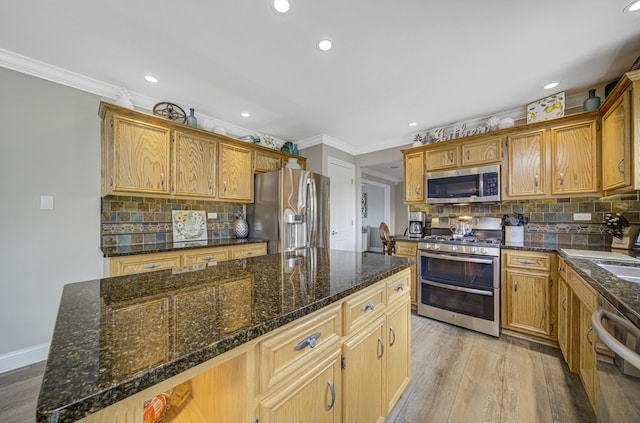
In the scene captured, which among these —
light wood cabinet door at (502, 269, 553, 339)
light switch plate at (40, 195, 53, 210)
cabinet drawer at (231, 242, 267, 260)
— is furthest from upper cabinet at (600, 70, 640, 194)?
light switch plate at (40, 195, 53, 210)

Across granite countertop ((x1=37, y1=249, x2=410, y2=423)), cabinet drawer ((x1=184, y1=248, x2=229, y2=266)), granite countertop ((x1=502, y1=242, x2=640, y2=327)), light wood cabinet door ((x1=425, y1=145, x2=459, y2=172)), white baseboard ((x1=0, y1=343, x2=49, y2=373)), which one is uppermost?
light wood cabinet door ((x1=425, y1=145, x2=459, y2=172))

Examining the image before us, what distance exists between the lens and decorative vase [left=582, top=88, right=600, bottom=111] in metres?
2.23

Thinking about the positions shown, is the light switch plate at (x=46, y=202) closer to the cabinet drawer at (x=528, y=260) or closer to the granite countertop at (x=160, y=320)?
the granite countertop at (x=160, y=320)

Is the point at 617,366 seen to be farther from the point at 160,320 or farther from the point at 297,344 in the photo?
A: the point at 160,320

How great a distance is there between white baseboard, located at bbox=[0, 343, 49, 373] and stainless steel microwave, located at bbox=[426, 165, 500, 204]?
14.1 feet

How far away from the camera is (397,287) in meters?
1.44

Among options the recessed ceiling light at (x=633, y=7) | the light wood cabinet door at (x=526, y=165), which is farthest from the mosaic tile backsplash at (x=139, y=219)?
the recessed ceiling light at (x=633, y=7)

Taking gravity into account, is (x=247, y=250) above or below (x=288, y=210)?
below

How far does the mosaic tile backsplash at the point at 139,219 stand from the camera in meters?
2.44

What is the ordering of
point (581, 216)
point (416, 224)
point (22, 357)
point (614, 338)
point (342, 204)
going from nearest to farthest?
point (614, 338)
point (22, 357)
point (581, 216)
point (416, 224)
point (342, 204)

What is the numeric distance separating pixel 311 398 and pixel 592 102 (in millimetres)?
3450

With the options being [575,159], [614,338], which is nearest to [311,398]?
[614,338]

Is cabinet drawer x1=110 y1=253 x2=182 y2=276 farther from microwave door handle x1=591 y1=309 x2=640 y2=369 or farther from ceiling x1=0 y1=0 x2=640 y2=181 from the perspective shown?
microwave door handle x1=591 y1=309 x2=640 y2=369

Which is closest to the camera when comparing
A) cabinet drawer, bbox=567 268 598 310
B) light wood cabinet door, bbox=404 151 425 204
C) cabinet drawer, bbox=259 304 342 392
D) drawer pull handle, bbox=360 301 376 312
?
cabinet drawer, bbox=259 304 342 392
